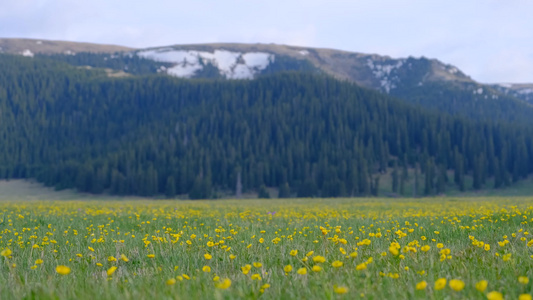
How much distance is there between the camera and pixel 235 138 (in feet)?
474

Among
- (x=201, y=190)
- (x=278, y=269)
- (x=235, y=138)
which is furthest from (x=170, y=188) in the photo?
Result: (x=278, y=269)

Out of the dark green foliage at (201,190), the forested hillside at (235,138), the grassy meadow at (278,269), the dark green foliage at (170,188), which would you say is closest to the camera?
→ the grassy meadow at (278,269)

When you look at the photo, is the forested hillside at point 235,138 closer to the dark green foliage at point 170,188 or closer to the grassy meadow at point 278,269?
the dark green foliage at point 170,188

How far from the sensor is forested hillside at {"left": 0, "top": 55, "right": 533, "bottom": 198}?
384 feet

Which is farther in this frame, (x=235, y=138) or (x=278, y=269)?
(x=235, y=138)

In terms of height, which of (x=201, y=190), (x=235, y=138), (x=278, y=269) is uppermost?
(x=235, y=138)

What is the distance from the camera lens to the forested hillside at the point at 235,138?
384ft

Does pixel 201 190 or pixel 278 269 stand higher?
pixel 278 269

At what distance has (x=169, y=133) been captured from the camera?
15150cm

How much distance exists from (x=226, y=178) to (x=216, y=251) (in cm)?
11690

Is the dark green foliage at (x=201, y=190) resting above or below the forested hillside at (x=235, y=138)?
below

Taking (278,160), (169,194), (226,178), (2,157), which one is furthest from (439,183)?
(2,157)

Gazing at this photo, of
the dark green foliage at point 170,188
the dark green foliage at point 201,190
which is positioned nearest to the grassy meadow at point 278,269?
the dark green foliage at point 201,190

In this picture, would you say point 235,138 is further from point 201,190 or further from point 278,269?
point 278,269
